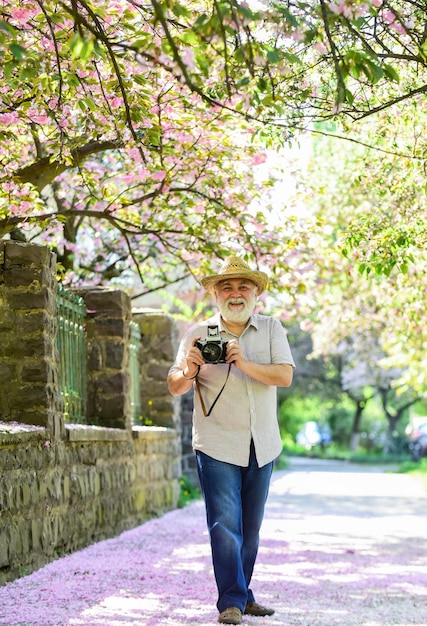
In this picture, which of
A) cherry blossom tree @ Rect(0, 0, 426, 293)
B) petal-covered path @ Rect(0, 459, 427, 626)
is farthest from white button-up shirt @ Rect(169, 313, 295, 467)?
cherry blossom tree @ Rect(0, 0, 426, 293)

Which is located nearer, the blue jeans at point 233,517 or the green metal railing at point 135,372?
the blue jeans at point 233,517

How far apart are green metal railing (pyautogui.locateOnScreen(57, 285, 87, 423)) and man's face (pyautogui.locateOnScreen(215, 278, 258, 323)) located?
3441 mm

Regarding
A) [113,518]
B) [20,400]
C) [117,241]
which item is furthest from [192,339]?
[117,241]

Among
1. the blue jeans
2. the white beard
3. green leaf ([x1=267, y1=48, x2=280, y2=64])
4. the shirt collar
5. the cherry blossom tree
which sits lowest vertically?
the blue jeans

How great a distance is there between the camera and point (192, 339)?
243 inches

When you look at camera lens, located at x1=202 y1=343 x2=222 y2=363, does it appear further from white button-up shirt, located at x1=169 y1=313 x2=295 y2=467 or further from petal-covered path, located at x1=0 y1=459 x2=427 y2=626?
petal-covered path, located at x1=0 y1=459 x2=427 y2=626

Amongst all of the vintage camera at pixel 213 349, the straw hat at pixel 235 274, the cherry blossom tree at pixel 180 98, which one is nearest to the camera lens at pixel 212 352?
the vintage camera at pixel 213 349

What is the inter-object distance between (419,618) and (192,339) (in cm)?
207

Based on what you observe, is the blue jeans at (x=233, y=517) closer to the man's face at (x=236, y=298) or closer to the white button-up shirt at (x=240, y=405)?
the white button-up shirt at (x=240, y=405)

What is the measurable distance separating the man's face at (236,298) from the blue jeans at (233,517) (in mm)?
762

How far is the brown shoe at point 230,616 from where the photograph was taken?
5.79 metres

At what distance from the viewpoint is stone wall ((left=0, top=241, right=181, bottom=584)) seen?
7543mm

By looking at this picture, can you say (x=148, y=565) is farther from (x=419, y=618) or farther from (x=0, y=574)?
(x=419, y=618)

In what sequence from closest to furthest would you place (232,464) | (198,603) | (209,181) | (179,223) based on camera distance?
1. (232,464)
2. (198,603)
3. (209,181)
4. (179,223)
